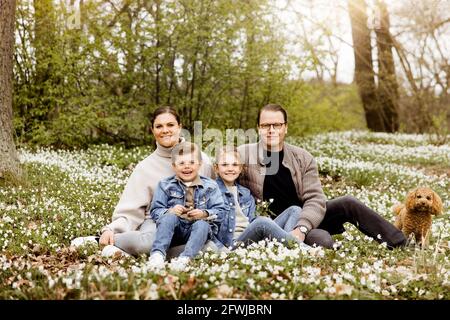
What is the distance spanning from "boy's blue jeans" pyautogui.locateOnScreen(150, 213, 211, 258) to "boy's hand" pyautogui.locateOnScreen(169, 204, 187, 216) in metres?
0.04

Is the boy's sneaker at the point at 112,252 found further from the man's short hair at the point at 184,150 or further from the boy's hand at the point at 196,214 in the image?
the man's short hair at the point at 184,150

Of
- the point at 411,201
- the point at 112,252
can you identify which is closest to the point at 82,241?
the point at 112,252

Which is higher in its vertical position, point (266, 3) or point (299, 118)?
point (266, 3)

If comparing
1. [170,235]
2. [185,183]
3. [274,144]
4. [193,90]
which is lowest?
[170,235]

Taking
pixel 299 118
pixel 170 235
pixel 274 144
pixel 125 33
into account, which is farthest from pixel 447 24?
pixel 170 235

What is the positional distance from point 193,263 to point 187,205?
89 centimetres

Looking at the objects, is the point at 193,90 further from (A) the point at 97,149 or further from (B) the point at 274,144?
(B) the point at 274,144

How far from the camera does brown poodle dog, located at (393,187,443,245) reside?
5684 mm

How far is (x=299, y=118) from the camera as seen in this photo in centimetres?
1606

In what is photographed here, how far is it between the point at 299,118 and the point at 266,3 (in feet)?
13.0

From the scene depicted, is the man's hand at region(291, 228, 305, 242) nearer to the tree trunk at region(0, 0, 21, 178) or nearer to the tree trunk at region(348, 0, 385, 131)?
the tree trunk at region(0, 0, 21, 178)

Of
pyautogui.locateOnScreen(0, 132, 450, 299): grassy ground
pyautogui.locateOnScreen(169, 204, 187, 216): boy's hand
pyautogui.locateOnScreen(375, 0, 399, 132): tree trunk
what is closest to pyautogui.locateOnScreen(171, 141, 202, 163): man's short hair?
pyautogui.locateOnScreen(169, 204, 187, 216): boy's hand

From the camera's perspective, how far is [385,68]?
1992 centimetres
